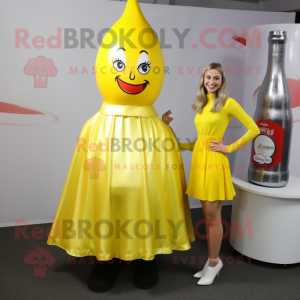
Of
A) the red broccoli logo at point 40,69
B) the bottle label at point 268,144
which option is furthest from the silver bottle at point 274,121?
the red broccoli logo at point 40,69

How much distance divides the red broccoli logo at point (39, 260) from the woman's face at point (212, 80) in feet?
4.98

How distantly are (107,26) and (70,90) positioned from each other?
23.4 inches

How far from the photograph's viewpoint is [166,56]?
111 inches

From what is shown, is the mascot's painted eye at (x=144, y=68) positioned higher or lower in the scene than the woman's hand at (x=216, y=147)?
higher

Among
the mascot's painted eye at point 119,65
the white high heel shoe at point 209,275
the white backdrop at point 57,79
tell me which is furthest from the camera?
the white backdrop at point 57,79

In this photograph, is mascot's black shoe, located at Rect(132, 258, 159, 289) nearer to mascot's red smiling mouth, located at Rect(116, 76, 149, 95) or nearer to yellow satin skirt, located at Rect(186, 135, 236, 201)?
yellow satin skirt, located at Rect(186, 135, 236, 201)

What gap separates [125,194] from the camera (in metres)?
1.71

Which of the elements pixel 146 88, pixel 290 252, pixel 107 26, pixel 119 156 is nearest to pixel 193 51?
pixel 107 26

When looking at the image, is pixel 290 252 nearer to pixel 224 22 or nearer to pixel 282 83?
pixel 282 83

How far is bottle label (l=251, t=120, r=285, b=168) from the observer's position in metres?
2.07

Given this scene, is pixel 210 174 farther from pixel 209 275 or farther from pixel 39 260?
pixel 39 260

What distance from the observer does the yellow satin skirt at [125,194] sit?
172 cm

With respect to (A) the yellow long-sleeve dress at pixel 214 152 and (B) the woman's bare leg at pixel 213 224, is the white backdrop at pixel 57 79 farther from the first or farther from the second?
(B) the woman's bare leg at pixel 213 224

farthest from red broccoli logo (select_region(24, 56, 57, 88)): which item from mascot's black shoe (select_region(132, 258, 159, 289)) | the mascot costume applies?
mascot's black shoe (select_region(132, 258, 159, 289))
